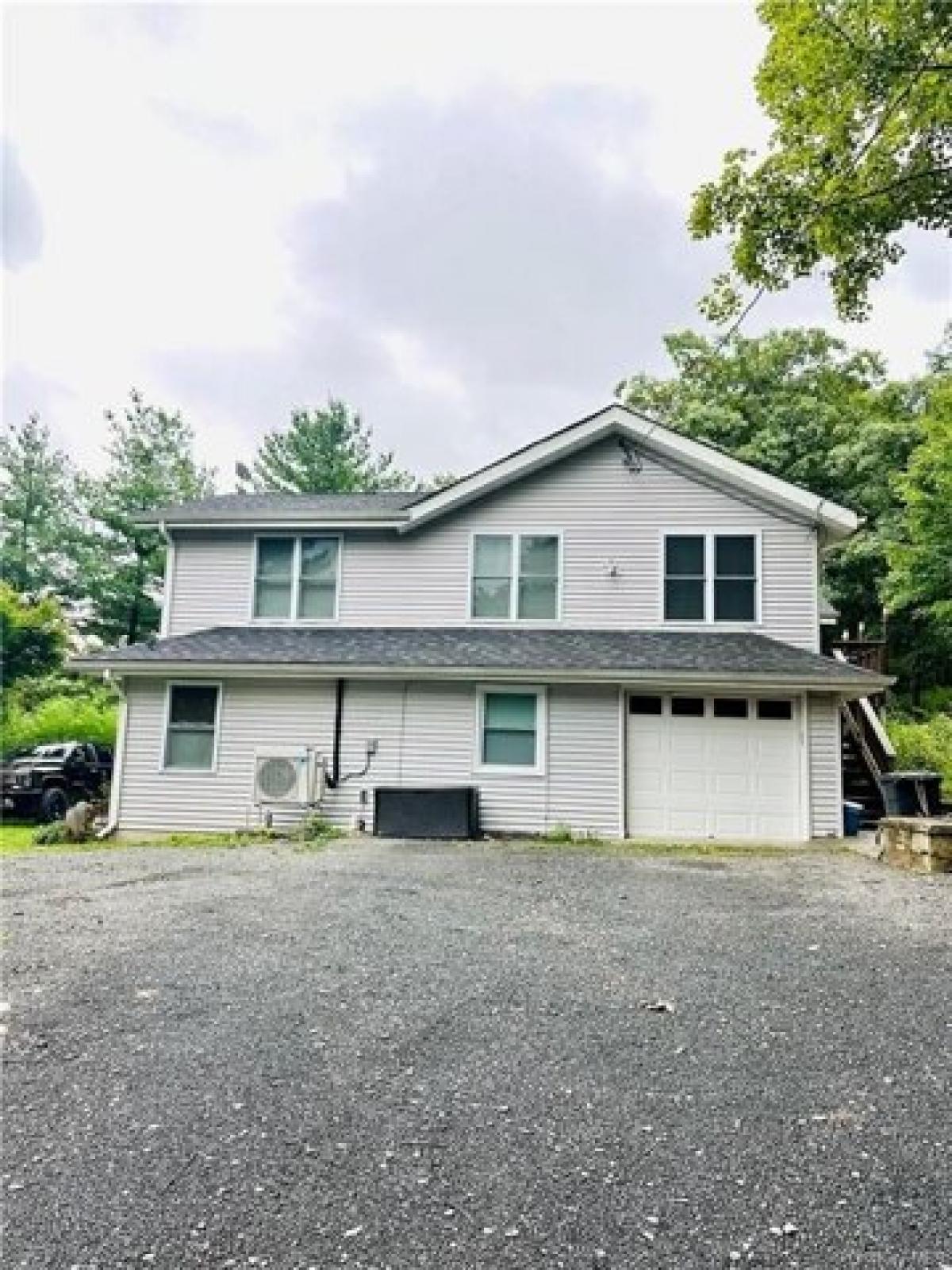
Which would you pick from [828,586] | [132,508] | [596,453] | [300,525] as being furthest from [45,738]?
[828,586]

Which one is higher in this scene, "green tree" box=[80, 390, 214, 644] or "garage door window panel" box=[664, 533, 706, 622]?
"green tree" box=[80, 390, 214, 644]

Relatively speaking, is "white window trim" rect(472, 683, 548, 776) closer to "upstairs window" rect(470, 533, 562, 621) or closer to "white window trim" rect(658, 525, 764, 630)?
"upstairs window" rect(470, 533, 562, 621)

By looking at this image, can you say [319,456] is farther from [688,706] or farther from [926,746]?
[926,746]

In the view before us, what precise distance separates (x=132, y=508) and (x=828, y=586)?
22.3m

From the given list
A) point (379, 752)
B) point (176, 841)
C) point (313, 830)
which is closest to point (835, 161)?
point (379, 752)

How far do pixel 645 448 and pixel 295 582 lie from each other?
606 centimetres

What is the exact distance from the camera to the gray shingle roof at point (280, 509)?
40.2ft

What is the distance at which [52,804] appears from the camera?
1366 cm

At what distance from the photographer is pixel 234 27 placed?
780 centimetres

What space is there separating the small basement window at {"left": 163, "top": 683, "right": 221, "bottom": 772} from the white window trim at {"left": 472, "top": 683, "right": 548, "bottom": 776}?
388 cm

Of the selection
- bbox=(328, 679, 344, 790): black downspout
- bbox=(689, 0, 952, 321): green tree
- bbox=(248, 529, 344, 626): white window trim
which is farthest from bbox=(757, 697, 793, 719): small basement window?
bbox=(248, 529, 344, 626): white window trim

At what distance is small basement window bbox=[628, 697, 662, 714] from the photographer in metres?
10.7

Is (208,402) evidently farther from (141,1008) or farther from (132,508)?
(141,1008)

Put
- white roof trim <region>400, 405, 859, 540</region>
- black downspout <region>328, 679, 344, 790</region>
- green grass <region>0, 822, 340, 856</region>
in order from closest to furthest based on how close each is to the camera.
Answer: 1. green grass <region>0, 822, 340, 856</region>
2. black downspout <region>328, 679, 344, 790</region>
3. white roof trim <region>400, 405, 859, 540</region>
